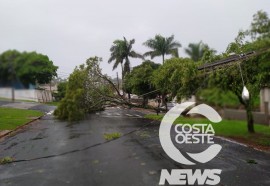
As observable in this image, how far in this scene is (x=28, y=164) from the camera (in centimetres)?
1176

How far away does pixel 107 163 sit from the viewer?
37.1ft

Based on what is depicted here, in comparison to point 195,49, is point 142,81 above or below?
above

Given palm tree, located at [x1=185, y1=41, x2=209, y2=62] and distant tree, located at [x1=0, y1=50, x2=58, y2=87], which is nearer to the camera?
distant tree, located at [x1=0, y1=50, x2=58, y2=87]

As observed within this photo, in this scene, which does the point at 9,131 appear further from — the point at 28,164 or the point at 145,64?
the point at 145,64

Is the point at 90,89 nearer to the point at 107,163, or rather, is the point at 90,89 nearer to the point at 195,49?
the point at 107,163

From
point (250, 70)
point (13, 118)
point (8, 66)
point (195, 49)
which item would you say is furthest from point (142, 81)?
point (8, 66)

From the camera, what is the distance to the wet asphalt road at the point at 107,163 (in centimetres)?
925

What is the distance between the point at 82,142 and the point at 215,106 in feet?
46.6

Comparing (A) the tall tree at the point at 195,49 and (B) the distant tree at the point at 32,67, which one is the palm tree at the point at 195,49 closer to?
(A) the tall tree at the point at 195,49

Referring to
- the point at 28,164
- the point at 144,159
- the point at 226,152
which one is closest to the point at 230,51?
the point at 226,152

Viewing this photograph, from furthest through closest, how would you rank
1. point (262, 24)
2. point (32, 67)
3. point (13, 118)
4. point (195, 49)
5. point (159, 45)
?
point (159, 45) < point (13, 118) < point (262, 24) < point (195, 49) < point (32, 67)

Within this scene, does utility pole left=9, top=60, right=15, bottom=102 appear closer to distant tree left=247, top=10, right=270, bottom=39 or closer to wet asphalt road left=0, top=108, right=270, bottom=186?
distant tree left=247, top=10, right=270, bottom=39

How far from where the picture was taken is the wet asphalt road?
30.3 feet

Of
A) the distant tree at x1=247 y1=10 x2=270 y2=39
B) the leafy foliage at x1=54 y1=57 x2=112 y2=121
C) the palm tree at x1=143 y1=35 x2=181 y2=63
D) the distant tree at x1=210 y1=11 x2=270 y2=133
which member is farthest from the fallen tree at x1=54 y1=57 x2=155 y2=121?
the palm tree at x1=143 y1=35 x2=181 y2=63
